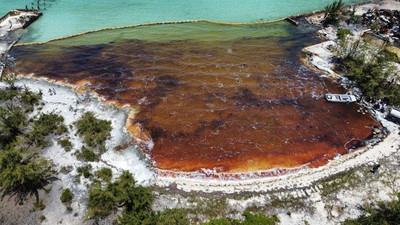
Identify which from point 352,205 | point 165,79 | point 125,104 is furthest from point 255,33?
point 352,205

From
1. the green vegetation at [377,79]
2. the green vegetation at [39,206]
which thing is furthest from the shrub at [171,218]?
the green vegetation at [377,79]

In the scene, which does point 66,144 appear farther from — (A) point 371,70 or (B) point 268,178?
(A) point 371,70

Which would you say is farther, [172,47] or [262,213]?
[172,47]

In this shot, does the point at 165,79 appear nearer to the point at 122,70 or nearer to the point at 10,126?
the point at 122,70

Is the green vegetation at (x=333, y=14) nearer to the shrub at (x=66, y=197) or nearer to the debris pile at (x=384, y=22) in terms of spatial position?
the debris pile at (x=384, y=22)

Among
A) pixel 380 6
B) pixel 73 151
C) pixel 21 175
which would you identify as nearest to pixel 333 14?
pixel 380 6
